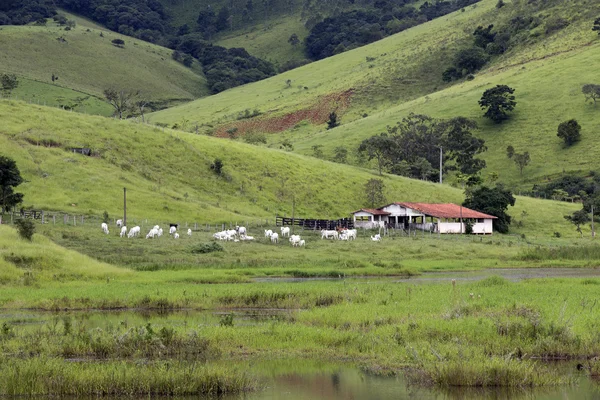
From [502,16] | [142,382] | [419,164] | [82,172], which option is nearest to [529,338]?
[142,382]

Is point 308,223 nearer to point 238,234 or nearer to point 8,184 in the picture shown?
point 238,234

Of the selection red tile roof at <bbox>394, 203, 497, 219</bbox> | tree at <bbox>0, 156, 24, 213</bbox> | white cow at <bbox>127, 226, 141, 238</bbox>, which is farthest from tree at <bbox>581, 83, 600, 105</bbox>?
tree at <bbox>0, 156, 24, 213</bbox>

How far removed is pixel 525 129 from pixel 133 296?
4322 inches

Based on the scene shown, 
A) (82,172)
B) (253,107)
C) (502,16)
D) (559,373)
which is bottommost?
(559,373)

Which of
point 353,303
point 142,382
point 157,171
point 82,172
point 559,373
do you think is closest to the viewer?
point 142,382

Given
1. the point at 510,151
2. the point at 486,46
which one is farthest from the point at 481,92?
the point at 486,46

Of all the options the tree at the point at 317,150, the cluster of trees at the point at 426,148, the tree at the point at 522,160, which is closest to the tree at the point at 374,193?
the cluster of trees at the point at 426,148

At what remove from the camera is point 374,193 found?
10238cm

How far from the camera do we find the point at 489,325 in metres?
24.8

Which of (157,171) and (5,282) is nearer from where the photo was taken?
(5,282)

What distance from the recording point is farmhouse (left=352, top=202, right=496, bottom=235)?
85500 mm

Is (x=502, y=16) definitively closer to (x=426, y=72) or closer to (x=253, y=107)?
(x=426, y=72)

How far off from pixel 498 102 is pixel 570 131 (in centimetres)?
1604

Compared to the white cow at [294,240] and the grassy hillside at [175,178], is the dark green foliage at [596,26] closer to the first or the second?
the grassy hillside at [175,178]
